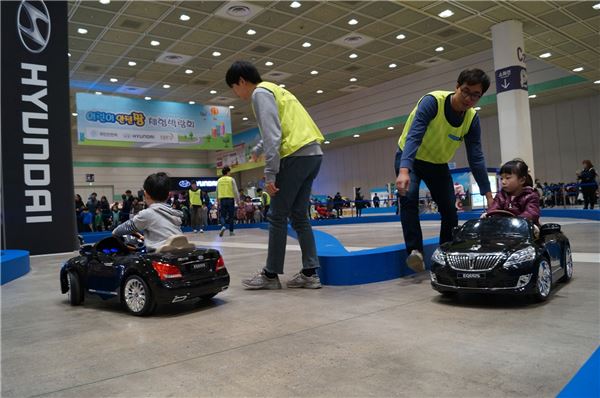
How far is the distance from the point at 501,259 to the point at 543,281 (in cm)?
36

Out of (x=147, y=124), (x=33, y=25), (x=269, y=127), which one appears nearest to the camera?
(x=269, y=127)

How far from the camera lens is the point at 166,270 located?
118 inches

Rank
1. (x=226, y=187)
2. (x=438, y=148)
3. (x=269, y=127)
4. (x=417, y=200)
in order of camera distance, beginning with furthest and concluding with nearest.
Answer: (x=226, y=187) → (x=417, y=200) → (x=438, y=148) → (x=269, y=127)

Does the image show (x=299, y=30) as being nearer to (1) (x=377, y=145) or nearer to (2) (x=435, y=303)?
(2) (x=435, y=303)

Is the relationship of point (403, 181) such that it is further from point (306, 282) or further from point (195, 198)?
point (195, 198)

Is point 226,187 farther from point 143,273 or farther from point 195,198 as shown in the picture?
point 143,273

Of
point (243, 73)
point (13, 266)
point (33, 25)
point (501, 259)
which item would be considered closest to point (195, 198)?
point (33, 25)

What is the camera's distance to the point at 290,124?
11.6 ft

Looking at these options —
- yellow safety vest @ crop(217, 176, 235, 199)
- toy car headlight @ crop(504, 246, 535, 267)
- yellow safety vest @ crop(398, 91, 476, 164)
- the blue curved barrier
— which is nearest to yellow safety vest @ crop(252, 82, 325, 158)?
yellow safety vest @ crop(398, 91, 476, 164)

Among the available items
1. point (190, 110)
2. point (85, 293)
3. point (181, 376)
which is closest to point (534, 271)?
point (181, 376)

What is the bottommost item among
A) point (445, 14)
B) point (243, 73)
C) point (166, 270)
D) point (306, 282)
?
point (306, 282)

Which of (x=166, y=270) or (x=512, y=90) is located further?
(x=512, y=90)

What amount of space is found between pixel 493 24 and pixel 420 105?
11.9m

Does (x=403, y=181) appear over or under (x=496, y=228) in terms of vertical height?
over
